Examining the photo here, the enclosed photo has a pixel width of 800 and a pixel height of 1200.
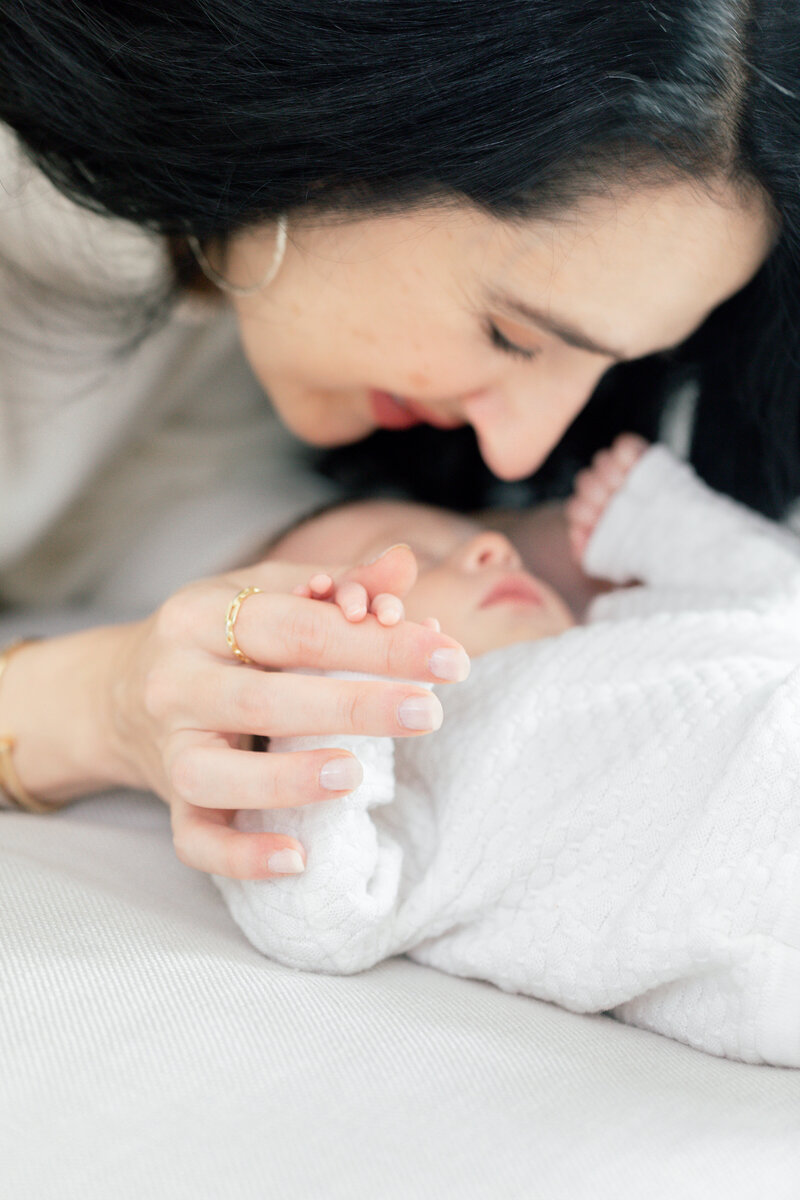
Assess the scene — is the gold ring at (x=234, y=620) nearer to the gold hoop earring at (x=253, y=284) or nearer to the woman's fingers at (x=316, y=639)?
the woman's fingers at (x=316, y=639)

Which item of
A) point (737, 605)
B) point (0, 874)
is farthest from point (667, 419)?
point (0, 874)

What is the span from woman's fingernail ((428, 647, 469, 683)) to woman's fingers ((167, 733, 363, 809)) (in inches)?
3.2

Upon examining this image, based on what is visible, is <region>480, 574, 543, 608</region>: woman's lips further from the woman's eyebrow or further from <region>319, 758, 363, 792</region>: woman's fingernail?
<region>319, 758, 363, 792</region>: woman's fingernail

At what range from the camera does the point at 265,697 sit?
69 cm

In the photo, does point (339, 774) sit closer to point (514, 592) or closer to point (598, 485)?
point (514, 592)

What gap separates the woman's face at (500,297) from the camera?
2.58 feet

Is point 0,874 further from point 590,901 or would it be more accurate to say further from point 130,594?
point 130,594

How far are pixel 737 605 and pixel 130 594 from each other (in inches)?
30.8

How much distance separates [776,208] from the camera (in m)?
0.82

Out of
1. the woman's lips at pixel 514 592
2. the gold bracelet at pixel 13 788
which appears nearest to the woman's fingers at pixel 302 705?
the gold bracelet at pixel 13 788

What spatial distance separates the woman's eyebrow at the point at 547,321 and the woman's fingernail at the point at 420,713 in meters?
0.36

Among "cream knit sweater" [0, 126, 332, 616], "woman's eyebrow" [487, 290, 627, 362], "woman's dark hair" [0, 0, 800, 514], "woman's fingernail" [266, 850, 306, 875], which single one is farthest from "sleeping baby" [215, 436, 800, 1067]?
"cream knit sweater" [0, 126, 332, 616]

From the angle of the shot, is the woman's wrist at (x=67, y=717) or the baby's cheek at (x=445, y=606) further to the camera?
the baby's cheek at (x=445, y=606)

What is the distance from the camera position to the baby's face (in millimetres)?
1026
